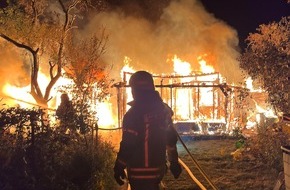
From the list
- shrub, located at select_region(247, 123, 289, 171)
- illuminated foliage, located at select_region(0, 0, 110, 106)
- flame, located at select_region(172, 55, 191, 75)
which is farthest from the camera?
flame, located at select_region(172, 55, 191, 75)

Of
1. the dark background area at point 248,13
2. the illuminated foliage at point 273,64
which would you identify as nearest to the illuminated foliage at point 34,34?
the illuminated foliage at point 273,64

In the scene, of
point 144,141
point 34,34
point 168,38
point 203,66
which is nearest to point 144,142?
point 144,141

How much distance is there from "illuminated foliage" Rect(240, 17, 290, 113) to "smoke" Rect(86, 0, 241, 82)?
23515 mm

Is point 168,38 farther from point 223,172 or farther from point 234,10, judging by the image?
point 223,172

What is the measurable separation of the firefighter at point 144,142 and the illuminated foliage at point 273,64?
267 inches

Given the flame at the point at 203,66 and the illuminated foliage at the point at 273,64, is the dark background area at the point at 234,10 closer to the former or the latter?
the flame at the point at 203,66

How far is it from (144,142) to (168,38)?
114ft

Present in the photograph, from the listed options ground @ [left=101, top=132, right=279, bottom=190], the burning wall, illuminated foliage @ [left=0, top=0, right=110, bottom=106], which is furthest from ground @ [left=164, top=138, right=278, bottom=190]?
the burning wall

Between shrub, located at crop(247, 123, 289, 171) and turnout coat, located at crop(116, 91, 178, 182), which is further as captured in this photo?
shrub, located at crop(247, 123, 289, 171)

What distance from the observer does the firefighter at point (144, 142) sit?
4.89 m

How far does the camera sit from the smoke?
120 ft

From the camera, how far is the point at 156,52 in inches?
1550

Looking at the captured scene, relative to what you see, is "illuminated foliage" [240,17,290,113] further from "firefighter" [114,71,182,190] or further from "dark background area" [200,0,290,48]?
"dark background area" [200,0,290,48]

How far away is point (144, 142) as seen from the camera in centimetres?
492
